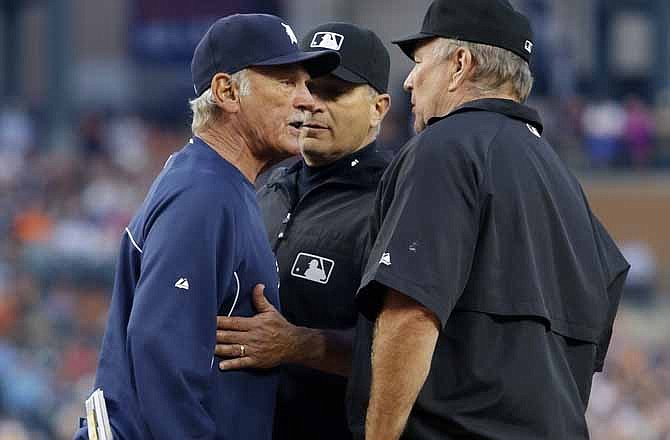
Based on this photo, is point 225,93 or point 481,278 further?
point 225,93

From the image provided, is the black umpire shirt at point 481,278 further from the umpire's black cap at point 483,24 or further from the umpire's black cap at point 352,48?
the umpire's black cap at point 352,48

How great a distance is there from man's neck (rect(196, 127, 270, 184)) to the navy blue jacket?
3 cm

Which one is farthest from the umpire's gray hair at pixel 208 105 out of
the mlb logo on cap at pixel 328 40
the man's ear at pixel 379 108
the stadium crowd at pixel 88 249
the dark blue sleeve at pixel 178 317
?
the stadium crowd at pixel 88 249

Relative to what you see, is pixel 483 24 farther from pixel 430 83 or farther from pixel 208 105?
pixel 208 105

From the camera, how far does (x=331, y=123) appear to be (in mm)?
4023

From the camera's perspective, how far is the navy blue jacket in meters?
3.05

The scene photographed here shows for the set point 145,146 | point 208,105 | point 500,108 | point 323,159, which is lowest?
point 145,146

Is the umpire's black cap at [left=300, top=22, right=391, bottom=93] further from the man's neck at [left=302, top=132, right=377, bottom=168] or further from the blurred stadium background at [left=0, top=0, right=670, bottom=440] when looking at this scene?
the blurred stadium background at [left=0, top=0, right=670, bottom=440]

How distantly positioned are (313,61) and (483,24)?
1.63 ft

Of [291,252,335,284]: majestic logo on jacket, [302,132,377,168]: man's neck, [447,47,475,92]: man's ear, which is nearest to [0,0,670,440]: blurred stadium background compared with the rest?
[302,132,377,168]: man's neck

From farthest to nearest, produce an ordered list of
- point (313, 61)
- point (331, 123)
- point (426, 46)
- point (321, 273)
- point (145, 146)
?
1. point (145, 146)
2. point (331, 123)
3. point (321, 273)
4. point (313, 61)
5. point (426, 46)

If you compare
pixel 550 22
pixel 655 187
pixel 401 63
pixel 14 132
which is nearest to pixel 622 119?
pixel 655 187

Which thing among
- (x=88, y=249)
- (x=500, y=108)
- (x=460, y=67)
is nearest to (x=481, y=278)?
(x=500, y=108)

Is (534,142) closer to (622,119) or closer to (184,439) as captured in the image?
(184,439)
